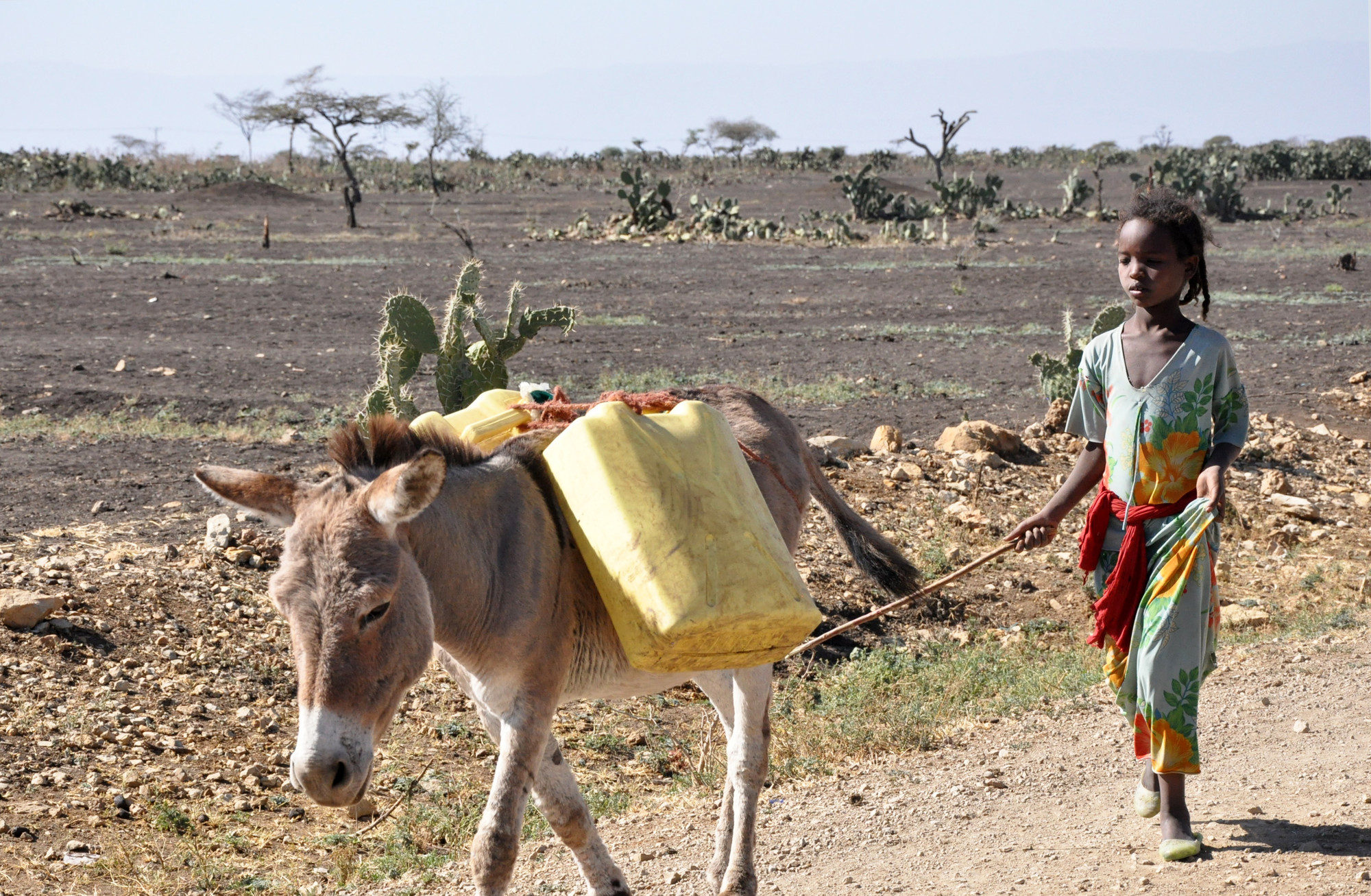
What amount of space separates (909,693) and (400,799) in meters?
2.56

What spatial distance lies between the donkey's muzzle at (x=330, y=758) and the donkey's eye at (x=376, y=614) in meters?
0.22

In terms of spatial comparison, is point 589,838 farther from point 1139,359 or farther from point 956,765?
point 1139,359

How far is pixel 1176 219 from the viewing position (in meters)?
3.93

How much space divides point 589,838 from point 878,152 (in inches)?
2364

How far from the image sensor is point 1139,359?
4.04m

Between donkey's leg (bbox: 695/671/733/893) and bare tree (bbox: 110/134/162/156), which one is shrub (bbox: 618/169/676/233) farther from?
bare tree (bbox: 110/134/162/156)

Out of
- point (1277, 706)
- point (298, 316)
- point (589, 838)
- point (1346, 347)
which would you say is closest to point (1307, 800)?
point (1277, 706)

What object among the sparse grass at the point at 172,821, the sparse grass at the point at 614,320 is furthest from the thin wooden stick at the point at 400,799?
the sparse grass at the point at 614,320

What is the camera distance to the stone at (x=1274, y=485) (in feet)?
31.4

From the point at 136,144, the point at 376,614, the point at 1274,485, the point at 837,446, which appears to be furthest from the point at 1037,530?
the point at 136,144

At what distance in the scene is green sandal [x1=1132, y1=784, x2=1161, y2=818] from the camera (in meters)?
4.26

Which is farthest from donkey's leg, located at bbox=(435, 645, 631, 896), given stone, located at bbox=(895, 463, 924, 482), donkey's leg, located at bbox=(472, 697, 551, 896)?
stone, located at bbox=(895, 463, 924, 482)

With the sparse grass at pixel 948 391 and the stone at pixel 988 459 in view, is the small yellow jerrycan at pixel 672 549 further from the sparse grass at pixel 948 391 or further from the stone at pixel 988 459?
the sparse grass at pixel 948 391

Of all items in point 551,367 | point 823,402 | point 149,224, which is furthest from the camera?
point 149,224
